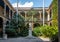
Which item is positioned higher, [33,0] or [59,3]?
[33,0]

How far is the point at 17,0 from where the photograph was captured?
24.2 m

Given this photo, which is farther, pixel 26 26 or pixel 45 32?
pixel 26 26

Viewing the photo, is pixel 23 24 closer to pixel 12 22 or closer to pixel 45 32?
pixel 12 22

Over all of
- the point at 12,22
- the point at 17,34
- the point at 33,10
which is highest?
the point at 33,10

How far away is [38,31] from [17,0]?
6.67 meters

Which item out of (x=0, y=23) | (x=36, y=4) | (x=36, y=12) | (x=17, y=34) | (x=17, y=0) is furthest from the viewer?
(x=36, y=12)

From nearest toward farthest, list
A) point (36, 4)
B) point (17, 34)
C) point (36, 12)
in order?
point (17, 34), point (36, 4), point (36, 12)

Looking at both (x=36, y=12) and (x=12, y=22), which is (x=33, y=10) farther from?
(x=12, y=22)

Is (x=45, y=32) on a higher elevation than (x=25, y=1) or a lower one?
lower

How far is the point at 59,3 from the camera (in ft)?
10.6

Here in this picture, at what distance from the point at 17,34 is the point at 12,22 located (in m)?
1.86

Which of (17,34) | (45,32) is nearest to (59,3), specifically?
(45,32)

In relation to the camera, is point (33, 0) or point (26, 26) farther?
point (33, 0)

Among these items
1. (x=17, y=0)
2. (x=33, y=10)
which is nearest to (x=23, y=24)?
(x=17, y=0)
